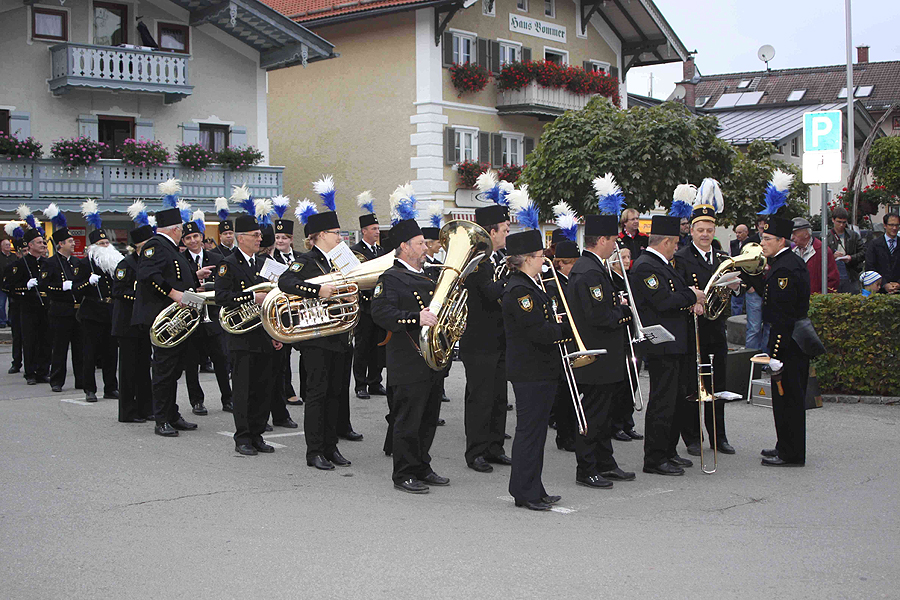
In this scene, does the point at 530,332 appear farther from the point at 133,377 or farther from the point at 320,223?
the point at 133,377

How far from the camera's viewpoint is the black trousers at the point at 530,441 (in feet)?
22.2

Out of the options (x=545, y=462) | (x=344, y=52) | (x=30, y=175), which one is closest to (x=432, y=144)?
→ (x=344, y=52)

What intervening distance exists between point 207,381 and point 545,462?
648 cm

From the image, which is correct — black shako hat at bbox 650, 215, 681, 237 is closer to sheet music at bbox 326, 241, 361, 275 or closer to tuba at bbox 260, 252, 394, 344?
tuba at bbox 260, 252, 394, 344

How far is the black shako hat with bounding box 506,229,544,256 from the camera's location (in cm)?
680

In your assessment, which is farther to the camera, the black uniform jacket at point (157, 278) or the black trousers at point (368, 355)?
the black trousers at point (368, 355)

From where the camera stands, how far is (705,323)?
337 inches

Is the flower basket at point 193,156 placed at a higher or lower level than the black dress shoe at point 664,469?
higher

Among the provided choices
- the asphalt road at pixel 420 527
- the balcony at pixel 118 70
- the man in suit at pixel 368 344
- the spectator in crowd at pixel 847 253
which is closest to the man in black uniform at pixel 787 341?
the asphalt road at pixel 420 527

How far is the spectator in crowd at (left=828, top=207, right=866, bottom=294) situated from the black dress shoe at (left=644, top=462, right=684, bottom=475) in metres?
7.27

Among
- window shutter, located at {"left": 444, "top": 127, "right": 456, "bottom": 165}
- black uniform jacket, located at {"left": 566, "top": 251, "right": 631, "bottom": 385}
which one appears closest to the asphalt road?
black uniform jacket, located at {"left": 566, "top": 251, "right": 631, "bottom": 385}

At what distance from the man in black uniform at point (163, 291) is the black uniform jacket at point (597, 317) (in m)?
3.99

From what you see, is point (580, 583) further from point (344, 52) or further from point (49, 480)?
point (344, 52)

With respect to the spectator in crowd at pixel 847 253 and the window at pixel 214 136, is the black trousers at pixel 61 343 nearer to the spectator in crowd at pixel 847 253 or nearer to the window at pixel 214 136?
the spectator in crowd at pixel 847 253
